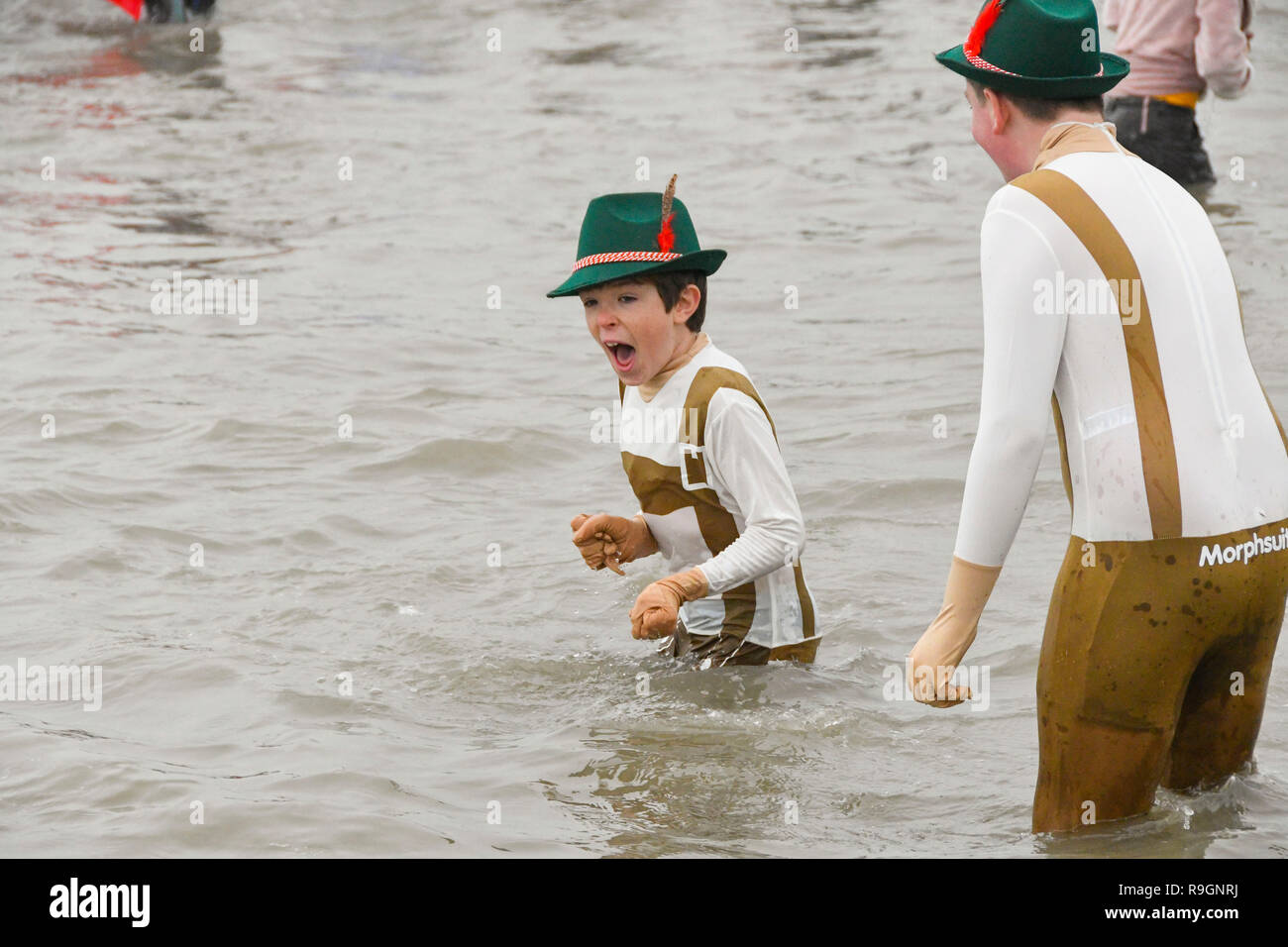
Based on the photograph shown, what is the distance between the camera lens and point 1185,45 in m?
10.1

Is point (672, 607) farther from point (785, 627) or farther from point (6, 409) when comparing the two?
point (6, 409)

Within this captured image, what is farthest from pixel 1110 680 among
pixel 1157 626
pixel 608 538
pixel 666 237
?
A: pixel 666 237

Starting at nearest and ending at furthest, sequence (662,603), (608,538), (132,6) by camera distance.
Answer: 1. (662,603)
2. (608,538)
3. (132,6)

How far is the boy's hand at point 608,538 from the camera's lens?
16.5ft

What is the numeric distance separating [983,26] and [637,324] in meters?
1.56

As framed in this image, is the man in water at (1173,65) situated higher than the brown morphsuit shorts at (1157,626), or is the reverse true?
the man in water at (1173,65)

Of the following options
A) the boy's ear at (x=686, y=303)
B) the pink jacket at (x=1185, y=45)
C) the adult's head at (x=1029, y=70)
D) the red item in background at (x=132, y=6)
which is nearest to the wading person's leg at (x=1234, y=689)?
the adult's head at (x=1029, y=70)

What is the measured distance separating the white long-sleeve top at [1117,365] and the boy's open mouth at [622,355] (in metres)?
1.65

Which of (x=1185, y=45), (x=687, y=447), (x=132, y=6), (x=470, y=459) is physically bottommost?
(x=470, y=459)

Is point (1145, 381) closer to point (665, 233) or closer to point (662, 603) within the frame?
point (662, 603)

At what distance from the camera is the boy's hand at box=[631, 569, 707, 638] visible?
4574 millimetres

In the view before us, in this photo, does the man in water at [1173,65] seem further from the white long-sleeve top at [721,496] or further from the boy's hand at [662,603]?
the boy's hand at [662,603]

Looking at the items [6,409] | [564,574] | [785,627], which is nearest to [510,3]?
[6,409]

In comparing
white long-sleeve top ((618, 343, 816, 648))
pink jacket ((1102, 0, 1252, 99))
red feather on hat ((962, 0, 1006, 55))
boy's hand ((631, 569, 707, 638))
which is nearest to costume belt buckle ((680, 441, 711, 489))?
white long-sleeve top ((618, 343, 816, 648))
